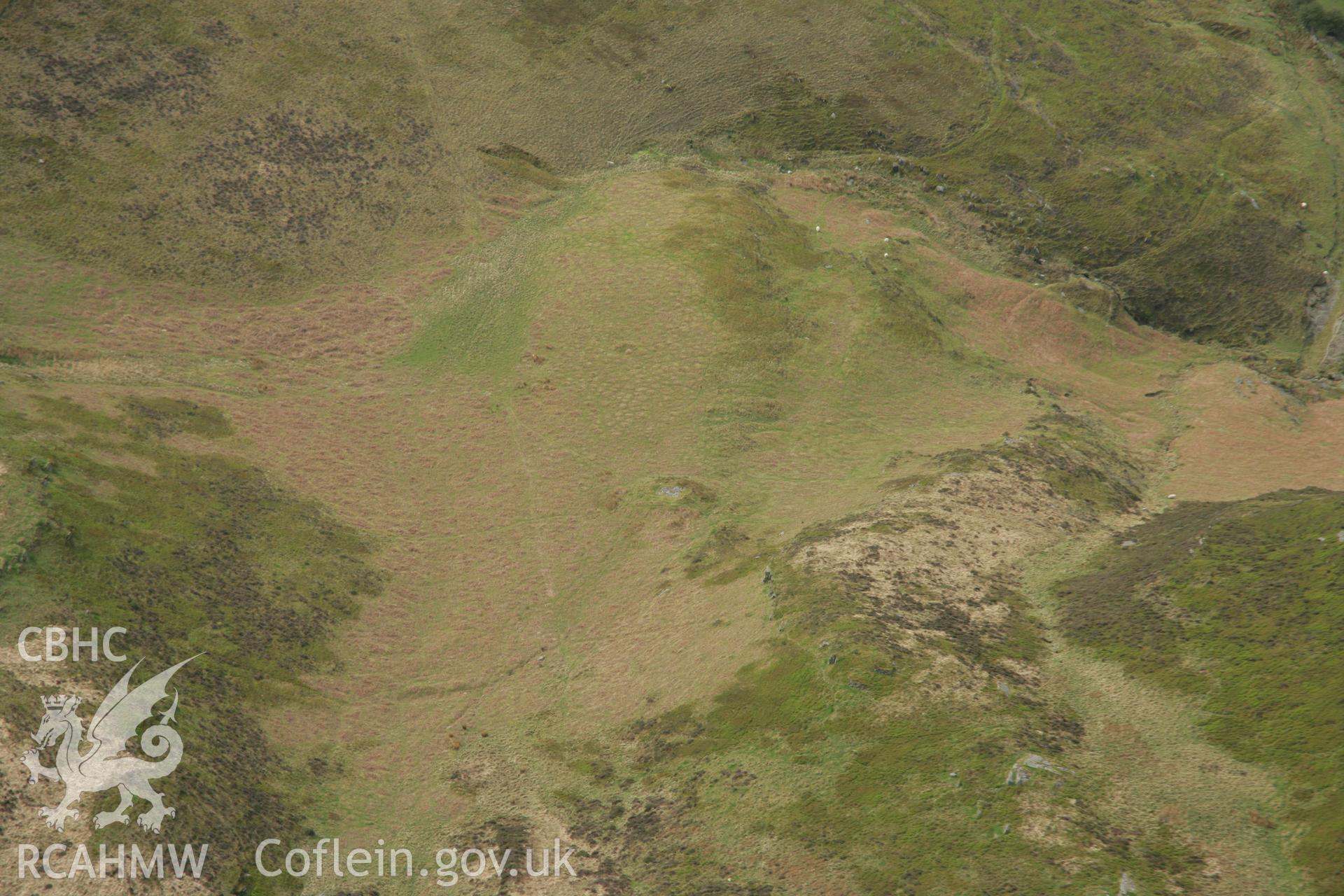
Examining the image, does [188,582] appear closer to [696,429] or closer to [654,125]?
[696,429]

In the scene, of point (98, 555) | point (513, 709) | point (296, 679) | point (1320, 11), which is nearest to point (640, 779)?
point (513, 709)

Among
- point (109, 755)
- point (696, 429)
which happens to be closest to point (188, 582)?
point (109, 755)

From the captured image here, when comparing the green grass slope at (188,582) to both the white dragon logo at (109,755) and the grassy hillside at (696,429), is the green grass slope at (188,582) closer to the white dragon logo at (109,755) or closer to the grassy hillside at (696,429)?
the grassy hillside at (696,429)

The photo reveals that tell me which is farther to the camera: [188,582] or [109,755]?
[188,582]

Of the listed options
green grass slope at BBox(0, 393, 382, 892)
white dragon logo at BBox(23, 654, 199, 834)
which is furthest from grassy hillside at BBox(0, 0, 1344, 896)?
white dragon logo at BBox(23, 654, 199, 834)

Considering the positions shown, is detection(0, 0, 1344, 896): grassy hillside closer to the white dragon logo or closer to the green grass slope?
the green grass slope

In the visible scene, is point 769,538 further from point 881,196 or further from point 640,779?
point 881,196

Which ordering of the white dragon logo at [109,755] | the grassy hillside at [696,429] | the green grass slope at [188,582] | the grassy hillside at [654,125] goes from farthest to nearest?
the grassy hillside at [654,125], the grassy hillside at [696,429], the green grass slope at [188,582], the white dragon logo at [109,755]

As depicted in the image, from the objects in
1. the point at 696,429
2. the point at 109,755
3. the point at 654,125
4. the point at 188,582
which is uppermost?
the point at 654,125

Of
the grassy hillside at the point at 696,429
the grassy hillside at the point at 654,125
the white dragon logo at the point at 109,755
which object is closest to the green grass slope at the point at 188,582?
the grassy hillside at the point at 696,429

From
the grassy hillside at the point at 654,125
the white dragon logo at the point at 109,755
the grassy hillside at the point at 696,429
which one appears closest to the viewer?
the white dragon logo at the point at 109,755
